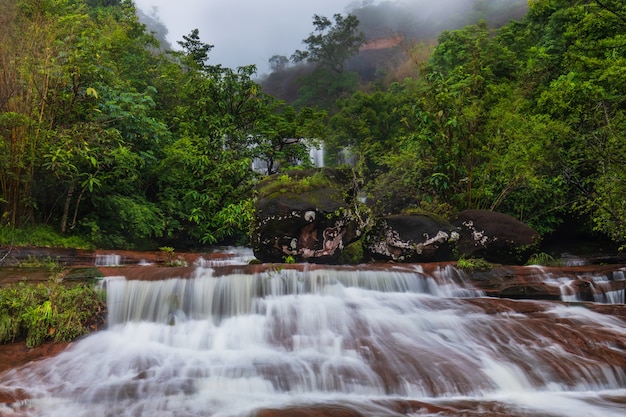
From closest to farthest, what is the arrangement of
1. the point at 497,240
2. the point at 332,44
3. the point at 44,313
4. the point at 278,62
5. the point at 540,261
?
the point at 44,313 < the point at 497,240 < the point at 540,261 < the point at 332,44 < the point at 278,62

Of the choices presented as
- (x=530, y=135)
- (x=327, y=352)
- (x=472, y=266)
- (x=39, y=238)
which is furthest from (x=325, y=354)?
(x=530, y=135)

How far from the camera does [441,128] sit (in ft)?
38.9

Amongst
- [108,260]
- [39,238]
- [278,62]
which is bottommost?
[108,260]

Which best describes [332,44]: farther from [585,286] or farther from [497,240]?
[585,286]

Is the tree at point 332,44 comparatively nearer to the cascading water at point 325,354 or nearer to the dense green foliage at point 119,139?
the dense green foliage at point 119,139

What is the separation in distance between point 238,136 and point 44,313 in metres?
9.08

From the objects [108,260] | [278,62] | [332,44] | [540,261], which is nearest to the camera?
[108,260]

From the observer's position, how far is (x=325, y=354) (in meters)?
5.48

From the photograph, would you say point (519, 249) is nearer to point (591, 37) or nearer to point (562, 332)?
point (562, 332)

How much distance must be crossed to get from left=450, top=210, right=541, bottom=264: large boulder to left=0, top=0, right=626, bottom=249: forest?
58.0 inches

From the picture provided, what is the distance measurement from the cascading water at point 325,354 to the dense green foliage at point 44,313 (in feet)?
0.99

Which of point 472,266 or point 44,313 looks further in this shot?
point 472,266

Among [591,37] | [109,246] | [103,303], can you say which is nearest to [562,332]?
[103,303]

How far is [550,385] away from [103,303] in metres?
6.44
